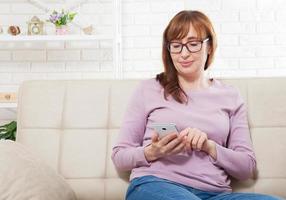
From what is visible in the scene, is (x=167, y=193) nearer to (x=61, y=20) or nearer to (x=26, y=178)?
(x=26, y=178)

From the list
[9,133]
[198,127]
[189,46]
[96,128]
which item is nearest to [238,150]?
[198,127]

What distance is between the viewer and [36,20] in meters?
3.00

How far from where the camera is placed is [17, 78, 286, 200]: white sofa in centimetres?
173

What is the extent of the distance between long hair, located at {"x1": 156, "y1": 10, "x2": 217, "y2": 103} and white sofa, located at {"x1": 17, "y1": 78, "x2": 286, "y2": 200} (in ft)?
0.53

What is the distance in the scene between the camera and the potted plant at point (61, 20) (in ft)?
9.66

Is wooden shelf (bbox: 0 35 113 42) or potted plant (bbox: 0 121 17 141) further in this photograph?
wooden shelf (bbox: 0 35 113 42)

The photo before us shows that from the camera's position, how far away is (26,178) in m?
1.44

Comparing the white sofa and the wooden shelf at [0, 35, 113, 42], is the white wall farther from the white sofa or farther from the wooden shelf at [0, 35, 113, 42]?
the white sofa

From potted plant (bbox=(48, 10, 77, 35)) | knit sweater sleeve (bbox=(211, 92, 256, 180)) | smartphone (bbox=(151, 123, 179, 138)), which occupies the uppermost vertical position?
potted plant (bbox=(48, 10, 77, 35))

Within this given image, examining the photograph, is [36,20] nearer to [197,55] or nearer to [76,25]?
[76,25]

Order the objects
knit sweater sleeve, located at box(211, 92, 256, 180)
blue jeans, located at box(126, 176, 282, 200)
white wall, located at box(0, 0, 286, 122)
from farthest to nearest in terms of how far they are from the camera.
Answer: white wall, located at box(0, 0, 286, 122), knit sweater sleeve, located at box(211, 92, 256, 180), blue jeans, located at box(126, 176, 282, 200)

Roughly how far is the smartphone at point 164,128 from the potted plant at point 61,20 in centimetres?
165

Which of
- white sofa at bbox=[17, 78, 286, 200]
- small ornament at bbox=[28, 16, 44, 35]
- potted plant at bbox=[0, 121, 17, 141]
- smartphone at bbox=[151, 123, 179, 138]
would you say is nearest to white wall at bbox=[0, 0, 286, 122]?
small ornament at bbox=[28, 16, 44, 35]

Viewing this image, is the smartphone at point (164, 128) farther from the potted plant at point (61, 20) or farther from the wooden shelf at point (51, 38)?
the potted plant at point (61, 20)
